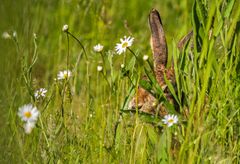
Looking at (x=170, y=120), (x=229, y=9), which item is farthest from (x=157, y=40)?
(x=170, y=120)

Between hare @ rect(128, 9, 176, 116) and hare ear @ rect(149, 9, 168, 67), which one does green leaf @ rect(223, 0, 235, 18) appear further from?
hare ear @ rect(149, 9, 168, 67)

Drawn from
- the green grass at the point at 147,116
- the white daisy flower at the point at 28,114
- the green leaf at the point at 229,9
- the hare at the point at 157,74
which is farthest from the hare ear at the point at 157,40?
the white daisy flower at the point at 28,114

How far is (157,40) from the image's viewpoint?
15.8 feet

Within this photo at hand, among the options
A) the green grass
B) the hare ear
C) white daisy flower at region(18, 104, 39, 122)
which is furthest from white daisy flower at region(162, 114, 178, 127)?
the hare ear

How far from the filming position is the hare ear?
187 inches

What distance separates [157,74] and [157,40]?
1.36 feet

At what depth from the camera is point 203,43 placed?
3.74 m

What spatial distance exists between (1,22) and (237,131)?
1336 mm

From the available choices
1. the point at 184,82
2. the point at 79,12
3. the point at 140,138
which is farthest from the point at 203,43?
the point at 79,12

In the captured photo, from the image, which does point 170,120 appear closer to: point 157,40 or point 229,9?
point 229,9

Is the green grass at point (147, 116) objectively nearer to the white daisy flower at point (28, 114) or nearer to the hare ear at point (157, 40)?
the white daisy flower at point (28, 114)

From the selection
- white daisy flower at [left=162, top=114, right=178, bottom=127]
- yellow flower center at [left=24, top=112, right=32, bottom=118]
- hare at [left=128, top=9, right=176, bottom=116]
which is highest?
hare at [left=128, top=9, right=176, bottom=116]

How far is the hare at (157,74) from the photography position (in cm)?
429

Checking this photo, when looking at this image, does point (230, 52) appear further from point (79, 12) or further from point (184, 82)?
point (79, 12)
